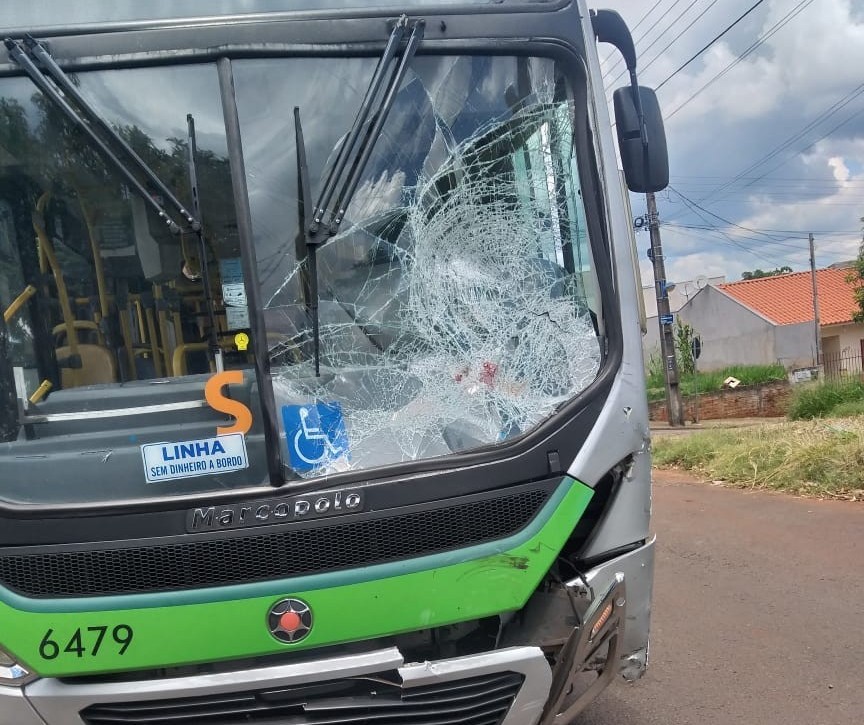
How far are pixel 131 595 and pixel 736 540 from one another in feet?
19.3

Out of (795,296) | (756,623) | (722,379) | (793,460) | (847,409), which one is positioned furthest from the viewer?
(795,296)

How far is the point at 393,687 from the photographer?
2.50m

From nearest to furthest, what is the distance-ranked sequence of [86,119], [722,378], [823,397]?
[86,119], [823,397], [722,378]

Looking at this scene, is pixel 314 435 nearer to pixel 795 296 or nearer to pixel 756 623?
pixel 756 623

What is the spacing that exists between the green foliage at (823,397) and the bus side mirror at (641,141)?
13.7m

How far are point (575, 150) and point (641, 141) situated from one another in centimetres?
43

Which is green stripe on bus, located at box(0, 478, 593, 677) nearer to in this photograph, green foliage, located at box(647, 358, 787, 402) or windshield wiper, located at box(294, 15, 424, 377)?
windshield wiper, located at box(294, 15, 424, 377)

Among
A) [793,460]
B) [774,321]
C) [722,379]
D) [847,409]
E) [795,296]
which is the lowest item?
[722,379]

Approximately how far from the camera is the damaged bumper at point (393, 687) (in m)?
2.42

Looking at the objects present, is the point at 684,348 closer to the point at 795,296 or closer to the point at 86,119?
the point at 795,296

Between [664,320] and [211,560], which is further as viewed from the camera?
[664,320]

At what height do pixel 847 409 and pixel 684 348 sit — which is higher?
pixel 847 409

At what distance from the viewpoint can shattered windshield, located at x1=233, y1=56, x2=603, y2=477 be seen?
8.75ft

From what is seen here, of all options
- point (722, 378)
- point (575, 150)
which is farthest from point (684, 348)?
point (575, 150)
